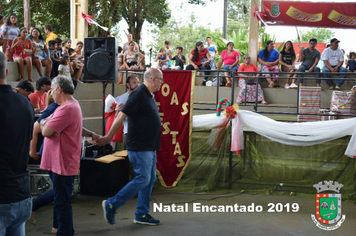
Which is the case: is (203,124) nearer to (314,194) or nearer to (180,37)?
(314,194)

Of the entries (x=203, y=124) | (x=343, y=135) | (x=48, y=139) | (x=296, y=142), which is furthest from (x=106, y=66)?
(x=343, y=135)

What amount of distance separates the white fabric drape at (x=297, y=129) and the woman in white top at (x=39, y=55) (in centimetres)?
520

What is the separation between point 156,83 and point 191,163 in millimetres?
2611

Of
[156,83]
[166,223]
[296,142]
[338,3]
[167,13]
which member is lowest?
[166,223]

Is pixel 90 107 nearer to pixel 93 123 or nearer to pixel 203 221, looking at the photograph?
pixel 93 123

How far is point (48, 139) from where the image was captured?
15.3 ft

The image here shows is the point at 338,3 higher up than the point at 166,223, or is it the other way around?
the point at 338,3

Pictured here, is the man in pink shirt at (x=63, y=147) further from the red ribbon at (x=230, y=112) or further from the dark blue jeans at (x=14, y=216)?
the red ribbon at (x=230, y=112)

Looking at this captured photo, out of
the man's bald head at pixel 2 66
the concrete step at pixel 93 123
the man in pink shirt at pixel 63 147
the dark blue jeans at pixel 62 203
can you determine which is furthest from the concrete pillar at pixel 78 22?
the man's bald head at pixel 2 66

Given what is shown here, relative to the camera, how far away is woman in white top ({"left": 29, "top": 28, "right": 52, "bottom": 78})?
35.2ft

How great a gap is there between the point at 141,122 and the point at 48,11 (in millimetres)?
20509

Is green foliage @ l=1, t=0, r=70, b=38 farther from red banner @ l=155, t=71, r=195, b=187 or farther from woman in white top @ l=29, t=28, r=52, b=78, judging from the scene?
red banner @ l=155, t=71, r=195, b=187

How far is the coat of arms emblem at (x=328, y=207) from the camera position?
5.65 meters

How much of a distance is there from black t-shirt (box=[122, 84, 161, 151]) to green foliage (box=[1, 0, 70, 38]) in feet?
63.6
